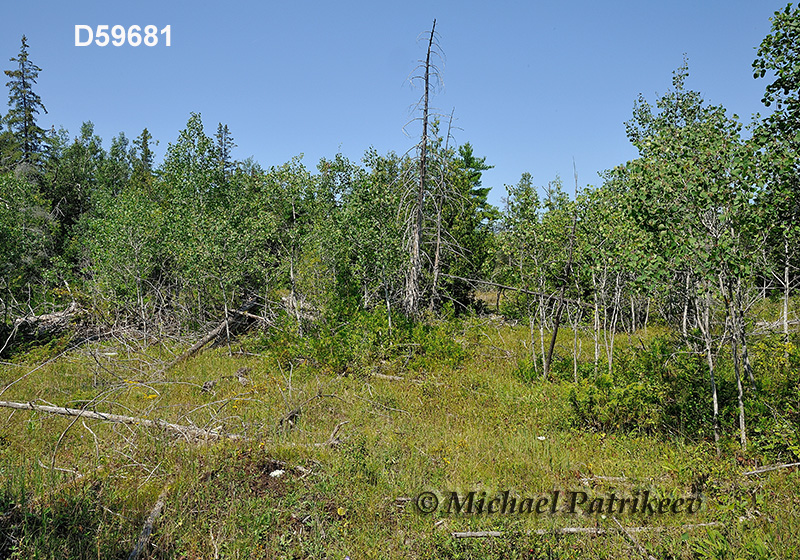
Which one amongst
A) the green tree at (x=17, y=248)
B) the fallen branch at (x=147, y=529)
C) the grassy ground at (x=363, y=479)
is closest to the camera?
the fallen branch at (x=147, y=529)

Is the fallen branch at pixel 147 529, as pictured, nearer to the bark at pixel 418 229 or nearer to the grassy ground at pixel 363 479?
the grassy ground at pixel 363 479

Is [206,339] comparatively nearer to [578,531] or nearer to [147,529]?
[147,529]

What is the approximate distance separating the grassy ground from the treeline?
1.40m

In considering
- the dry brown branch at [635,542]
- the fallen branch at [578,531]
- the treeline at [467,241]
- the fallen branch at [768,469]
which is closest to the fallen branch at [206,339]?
the treeline at [467,241]

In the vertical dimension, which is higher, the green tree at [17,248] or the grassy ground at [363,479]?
the green tree at [17,248]

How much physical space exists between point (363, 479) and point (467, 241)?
45.6 ft

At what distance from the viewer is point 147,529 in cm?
418

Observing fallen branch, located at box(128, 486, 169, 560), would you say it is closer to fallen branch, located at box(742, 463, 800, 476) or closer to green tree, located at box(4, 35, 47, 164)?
fallen branch, located at box(742, 463, 800, 476)

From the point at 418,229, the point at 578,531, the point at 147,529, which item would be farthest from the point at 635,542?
the point at 418,229

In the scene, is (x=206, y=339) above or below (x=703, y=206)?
below

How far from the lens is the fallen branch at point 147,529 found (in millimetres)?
3943

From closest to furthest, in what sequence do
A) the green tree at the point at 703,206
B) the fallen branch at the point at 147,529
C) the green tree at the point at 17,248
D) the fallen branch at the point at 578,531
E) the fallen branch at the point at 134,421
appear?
the fallen branch at the point at 147,529
the fallen branch at the point at 578,531
the green tree at the point at 703,206
the fallen branch at the point at 134,421
the green tree at the point at 17,248

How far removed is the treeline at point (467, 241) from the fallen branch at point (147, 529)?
19.7ft

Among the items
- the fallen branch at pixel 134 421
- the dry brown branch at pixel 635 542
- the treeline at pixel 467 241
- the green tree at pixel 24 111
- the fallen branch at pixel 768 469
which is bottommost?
the dry brown branch at pixel 635 542
